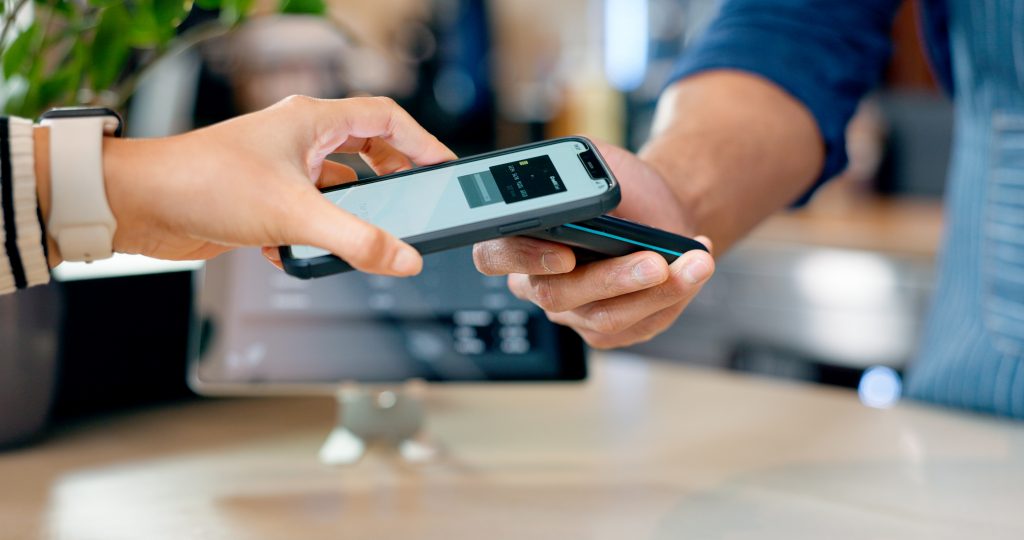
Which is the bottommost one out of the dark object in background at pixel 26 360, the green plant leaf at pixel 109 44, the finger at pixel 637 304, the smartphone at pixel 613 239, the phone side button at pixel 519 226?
the dark object in background at pixel 26 360

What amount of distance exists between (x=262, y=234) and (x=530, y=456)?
353mm

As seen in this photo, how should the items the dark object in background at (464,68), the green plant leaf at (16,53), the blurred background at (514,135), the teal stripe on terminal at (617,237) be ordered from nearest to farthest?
the teal stripe on terminal at (617,237) < the green plant leaf at (16,53) < the blurred background at (514,135) < the dark object in background at (464,68)

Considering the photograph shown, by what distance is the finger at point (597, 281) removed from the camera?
532mm

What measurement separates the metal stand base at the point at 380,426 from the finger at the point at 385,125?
0.27 m

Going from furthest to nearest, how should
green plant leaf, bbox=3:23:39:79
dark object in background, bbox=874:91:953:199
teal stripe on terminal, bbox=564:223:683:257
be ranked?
dark object in background, bbox=874:91:953:199 → green plant leaf, bbox=3:23:39:79 → teal stripe on terminal, bbox=564:223:683:257

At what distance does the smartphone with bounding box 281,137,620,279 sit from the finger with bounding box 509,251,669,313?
51 millimetres

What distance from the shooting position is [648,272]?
0.53m

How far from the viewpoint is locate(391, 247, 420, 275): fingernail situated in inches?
16.5

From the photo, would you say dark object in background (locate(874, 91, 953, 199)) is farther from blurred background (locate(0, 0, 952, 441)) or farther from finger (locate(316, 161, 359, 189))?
finger (locate(316, 161, 359, 189))

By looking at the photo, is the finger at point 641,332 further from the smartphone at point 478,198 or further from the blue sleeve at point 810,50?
the blue sleeve at point 810,50

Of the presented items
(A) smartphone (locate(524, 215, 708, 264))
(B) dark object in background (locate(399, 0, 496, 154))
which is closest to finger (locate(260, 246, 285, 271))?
(A) smartphone (locate(524, 215, 708, 264))

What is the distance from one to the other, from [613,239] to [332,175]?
0.52 ft

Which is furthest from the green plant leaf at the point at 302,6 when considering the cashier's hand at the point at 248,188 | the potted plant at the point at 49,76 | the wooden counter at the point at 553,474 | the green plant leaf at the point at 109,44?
the wooden counter at the point at 553,474

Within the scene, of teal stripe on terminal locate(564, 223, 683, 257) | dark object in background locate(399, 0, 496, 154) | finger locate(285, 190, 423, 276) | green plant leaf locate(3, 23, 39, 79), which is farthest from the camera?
dark object in background locate(399, 0, 496, 154)
